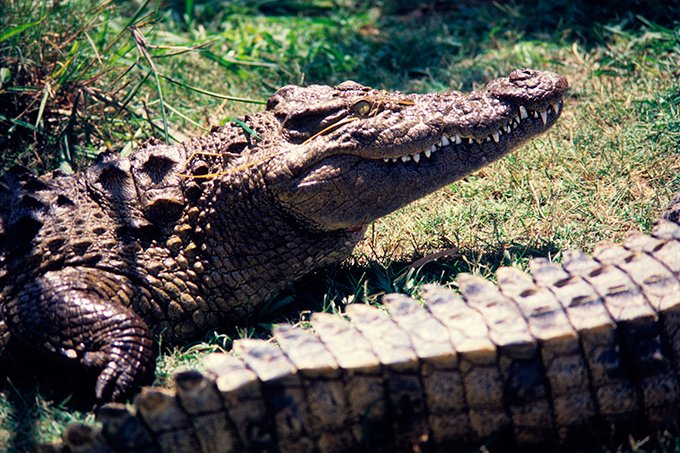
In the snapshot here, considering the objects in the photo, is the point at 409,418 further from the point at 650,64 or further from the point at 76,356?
the point at 650,64

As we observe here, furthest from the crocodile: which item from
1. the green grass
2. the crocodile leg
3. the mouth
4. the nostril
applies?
the nostril

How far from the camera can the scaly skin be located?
3.74 m

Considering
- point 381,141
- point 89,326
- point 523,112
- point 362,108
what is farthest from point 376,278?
point 89,326

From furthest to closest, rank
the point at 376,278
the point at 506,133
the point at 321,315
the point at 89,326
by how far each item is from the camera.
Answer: the point at 376,278
the point at 506,133
the point at 89,326
the point at 321,315

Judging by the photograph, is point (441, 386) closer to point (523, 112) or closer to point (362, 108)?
point (362, 108)

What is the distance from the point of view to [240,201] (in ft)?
12.5

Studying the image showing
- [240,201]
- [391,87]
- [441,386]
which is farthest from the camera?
[391,87]

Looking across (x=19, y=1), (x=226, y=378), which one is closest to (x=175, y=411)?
(x=226, y=378)

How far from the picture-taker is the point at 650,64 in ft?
18.4

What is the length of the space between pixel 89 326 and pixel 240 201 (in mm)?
878

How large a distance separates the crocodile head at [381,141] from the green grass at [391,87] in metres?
0.46

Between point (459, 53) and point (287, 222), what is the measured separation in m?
3.01

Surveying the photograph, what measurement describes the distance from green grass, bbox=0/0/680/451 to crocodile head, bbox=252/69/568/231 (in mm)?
460

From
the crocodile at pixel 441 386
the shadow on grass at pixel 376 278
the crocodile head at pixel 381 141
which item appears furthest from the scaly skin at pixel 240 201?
the crocodile at pixel 441 386
